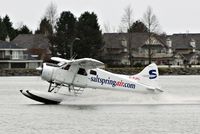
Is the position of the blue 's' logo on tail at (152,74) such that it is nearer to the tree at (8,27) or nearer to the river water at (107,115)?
the river water at (107,115)

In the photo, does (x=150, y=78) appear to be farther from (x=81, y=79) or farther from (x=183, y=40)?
(x=183, y=40)

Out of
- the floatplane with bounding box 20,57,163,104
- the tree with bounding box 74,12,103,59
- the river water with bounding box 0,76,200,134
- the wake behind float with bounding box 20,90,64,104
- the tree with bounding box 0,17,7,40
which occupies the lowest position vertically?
the river water with bounding box 0,76,200,134

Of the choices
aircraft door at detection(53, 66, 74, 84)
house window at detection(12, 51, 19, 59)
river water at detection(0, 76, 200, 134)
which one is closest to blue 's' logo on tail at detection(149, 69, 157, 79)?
river water at detection(0, 76, 200, 134)

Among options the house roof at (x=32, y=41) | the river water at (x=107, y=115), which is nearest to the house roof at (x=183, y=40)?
the house roof at (x=32, y=41)

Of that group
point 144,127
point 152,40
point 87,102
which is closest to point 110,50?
point 152,40

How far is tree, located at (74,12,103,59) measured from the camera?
81750mm

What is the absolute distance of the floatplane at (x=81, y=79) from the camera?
28344 mm

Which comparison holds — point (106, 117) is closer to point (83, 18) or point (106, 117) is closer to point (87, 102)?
point (87, 102)

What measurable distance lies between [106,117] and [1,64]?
68.3m

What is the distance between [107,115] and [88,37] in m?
57.5

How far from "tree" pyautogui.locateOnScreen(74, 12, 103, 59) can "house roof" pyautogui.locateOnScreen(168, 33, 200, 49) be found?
25933 millimetres

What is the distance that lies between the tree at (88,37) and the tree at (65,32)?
1.28 metres

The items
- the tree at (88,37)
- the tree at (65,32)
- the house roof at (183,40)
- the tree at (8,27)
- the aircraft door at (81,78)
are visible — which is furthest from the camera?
the tree at (8,27)

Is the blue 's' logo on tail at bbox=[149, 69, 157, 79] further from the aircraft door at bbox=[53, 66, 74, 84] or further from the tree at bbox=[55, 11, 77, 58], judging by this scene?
the tree at bbox=[55, 11, 77, 58]
